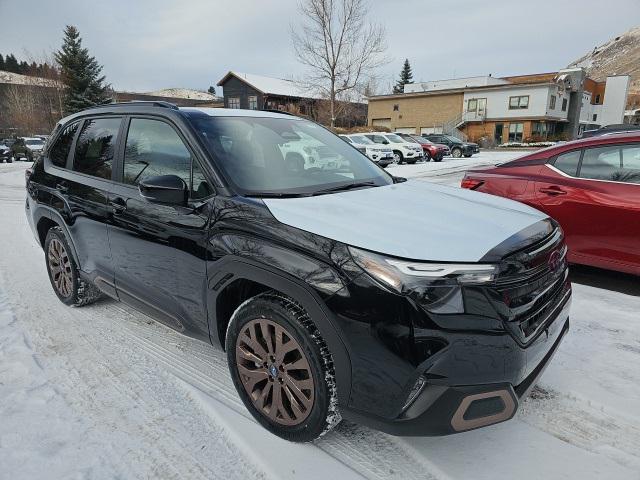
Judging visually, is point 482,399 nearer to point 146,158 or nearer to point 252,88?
point 146,158

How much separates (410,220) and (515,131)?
48.3m

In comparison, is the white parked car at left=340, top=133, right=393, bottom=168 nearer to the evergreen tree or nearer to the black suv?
the black suv

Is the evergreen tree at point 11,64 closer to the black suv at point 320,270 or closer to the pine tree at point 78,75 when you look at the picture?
the pine tree at point 78,75

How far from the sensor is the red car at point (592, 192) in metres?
3.97

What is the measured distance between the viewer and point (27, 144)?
91.4 ft

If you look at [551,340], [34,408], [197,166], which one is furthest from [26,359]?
[551,340]

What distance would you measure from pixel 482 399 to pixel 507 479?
53 cm

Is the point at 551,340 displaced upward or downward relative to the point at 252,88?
downward

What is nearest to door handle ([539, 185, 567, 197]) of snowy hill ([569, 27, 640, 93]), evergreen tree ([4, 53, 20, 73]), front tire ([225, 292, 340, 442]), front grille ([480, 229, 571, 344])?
front grille ([480, 229, 571, 344])

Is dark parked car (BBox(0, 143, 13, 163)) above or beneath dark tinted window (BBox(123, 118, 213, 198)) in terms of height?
beneath

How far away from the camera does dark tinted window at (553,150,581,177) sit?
4430mm

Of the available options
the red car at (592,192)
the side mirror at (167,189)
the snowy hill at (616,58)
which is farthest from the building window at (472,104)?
the snowy hill at (616,58)

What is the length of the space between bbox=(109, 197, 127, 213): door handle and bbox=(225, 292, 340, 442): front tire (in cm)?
128

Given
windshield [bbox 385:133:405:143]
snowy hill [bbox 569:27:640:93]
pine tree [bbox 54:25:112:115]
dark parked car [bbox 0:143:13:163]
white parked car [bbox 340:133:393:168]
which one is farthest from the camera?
snowy hill [bbox 569:27:640:93]
